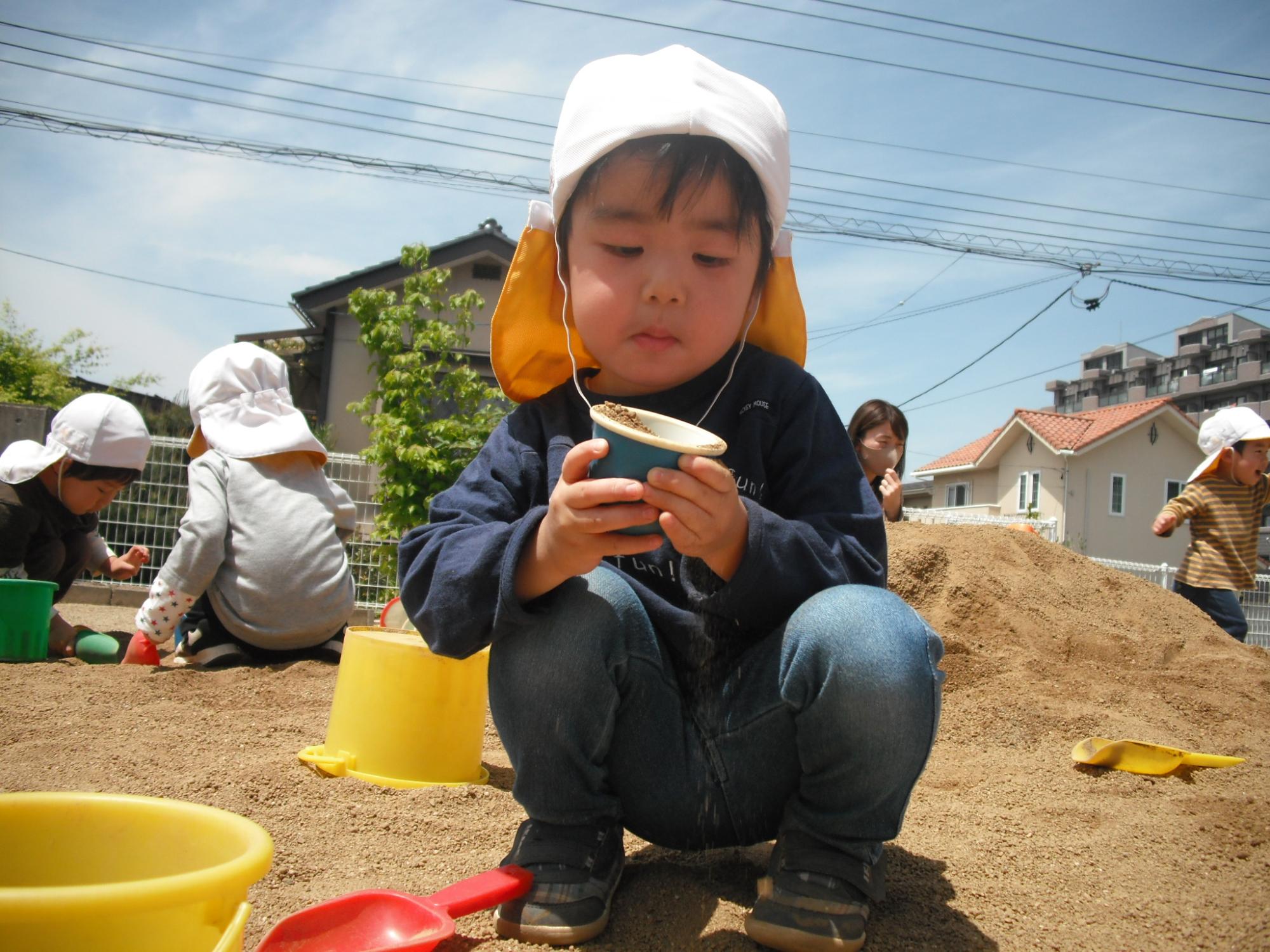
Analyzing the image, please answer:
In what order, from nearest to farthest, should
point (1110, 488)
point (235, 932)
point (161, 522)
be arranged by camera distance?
point (235, 932)
point (161, 522)
point (1110, 488)

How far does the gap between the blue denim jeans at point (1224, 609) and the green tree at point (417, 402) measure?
547 cm

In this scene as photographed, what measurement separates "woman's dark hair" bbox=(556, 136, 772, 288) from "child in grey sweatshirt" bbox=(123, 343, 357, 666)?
97.8 inches

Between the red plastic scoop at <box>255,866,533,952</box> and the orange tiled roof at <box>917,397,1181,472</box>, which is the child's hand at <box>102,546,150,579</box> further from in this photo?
the orange tiled roof at <box>917,397,1181,472</box>

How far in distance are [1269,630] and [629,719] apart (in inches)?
492

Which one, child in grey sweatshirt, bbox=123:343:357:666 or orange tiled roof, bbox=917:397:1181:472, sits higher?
orange tiled roof, bbox=917:397:1181:472

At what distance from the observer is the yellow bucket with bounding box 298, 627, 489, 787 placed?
2217mm

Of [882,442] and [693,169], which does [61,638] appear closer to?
[693,169]

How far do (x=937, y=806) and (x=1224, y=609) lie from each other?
5046 mm

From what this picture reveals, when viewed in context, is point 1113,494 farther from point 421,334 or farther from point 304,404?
point 421,334

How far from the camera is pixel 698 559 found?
4.93 ft

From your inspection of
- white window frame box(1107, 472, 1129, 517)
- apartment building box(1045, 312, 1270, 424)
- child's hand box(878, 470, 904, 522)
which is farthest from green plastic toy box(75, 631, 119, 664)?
apartment building box(1045, 312, 1270, 424)

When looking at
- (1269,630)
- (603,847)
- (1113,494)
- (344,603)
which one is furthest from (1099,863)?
(1113,494)

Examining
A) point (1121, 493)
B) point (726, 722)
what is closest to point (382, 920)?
point (726, 722)

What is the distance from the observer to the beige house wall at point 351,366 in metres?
16.1
